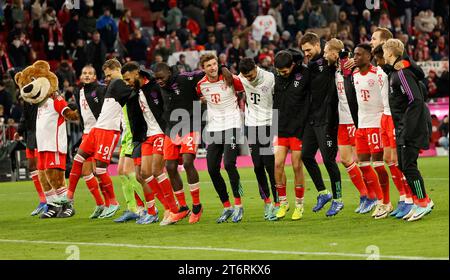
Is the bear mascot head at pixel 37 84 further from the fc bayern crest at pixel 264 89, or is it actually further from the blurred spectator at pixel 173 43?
the blurred spectator at pixel 173 43

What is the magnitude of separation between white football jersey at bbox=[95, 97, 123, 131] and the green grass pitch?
139 cm

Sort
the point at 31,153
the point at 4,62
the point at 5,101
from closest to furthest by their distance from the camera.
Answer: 1. the point at 31,153
2. the point at 5,101
3. the point at 4,62

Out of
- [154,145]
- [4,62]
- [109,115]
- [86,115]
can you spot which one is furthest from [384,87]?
[4,62]

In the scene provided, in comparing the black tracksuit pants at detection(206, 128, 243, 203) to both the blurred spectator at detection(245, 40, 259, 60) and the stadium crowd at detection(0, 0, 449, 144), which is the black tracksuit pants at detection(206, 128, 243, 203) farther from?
the blurred spectator at detection(245, 40, 259, 60)

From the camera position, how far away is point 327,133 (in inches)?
537

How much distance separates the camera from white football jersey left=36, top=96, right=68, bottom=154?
51.9 ft

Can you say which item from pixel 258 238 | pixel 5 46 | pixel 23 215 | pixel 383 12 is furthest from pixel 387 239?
pixel 383 12

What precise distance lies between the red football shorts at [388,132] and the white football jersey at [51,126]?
4999 millimetres

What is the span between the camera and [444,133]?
95.3ft

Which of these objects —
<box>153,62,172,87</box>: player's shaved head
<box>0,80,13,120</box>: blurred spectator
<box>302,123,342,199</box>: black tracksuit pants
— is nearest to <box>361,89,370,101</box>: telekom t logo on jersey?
<box>302,123,342,199</box>: black tracksuit pants

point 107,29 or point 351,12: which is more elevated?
point 351,12

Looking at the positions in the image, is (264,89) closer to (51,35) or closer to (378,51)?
(378,51)

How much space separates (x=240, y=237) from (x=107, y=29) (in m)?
17.6

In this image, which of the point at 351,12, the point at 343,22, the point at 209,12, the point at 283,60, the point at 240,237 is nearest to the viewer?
the point at 240,237
